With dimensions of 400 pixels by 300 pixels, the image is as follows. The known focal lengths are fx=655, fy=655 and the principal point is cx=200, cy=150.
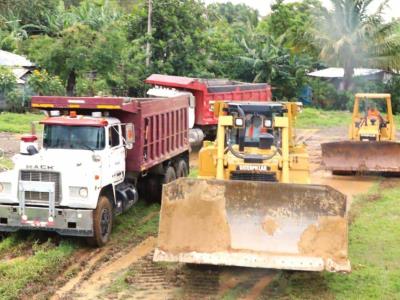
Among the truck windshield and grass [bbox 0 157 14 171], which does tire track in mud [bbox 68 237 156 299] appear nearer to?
the truck windshield

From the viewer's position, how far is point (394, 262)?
30.9ft

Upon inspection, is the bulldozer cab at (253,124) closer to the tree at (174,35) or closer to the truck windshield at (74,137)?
the truck windshield at (74,137)

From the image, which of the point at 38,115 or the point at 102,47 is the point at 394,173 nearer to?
the point at 102,47

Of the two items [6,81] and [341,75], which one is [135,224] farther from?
[341,75]

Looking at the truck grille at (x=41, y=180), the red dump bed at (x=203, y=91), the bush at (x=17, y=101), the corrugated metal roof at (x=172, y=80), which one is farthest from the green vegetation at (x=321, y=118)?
the truck grille at (x=41, y=180)

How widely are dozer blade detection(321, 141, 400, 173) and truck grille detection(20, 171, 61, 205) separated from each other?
336 inches

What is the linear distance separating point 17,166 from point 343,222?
4.89 metres

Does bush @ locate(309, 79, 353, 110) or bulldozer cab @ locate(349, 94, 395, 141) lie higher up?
bush @ locate(309, 79, 353, 110)

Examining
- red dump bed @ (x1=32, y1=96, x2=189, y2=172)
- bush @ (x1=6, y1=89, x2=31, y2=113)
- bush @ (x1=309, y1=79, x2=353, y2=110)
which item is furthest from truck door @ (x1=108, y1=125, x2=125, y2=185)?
bush @ (x1=309, y1=79, x2=353, y2=110)

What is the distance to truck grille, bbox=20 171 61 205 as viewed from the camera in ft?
31.6

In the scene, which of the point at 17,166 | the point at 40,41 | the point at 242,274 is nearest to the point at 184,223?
the point at 242,274

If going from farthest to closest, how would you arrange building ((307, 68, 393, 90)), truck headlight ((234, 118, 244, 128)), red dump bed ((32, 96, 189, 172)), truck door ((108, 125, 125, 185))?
building ((307, 68, 393, 90)) → red dump bed ((32, 96, 189, 172)) → truck door ((108, 125, 125, 185)) → truck headlight ((234, 118, 244, 128))

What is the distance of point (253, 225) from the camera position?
8.12 m

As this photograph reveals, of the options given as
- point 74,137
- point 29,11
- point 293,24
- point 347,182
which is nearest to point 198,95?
point 347,182
